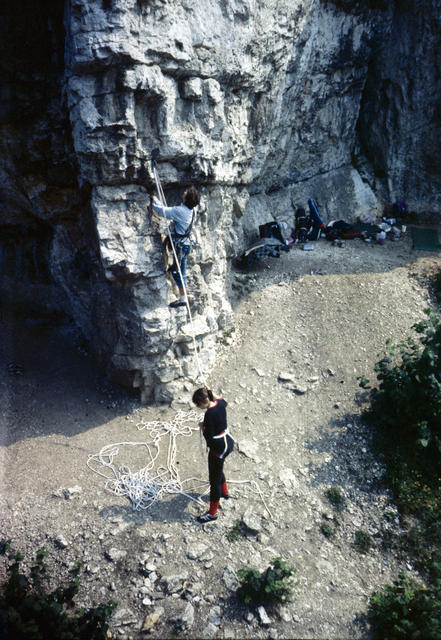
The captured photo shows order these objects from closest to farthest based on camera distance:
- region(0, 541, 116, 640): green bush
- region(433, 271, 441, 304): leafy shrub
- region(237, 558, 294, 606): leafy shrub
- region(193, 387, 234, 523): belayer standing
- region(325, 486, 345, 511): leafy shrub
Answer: region(0, 541, 116, 640): green bush → region(237, 558, 294, 606): leafy shrub → region(193, 387, 234, 523): belayer standing → region(325, 486, 345, 511): leafy shrub → region(433, 271, 441, 304): leafy shrub

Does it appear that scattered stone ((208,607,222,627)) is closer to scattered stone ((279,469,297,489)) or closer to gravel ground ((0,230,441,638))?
gravel ground ((0,230,441,638))

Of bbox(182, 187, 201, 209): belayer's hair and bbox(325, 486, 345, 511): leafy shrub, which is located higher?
bbox(182, 187, 201, 209): belayer's hair

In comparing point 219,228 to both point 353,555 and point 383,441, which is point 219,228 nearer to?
point 383,441

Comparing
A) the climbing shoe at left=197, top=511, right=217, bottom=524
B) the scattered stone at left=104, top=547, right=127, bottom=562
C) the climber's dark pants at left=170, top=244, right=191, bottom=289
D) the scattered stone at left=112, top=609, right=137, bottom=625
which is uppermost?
the climber's dark pants at left=170, top=244, right=191, bottom=289

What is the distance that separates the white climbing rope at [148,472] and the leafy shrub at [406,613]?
3.03m

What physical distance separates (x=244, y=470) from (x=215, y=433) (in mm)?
1986

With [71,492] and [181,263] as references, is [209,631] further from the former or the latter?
[181,263]

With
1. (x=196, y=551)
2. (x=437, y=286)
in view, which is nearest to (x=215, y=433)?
(x=196, y=551)

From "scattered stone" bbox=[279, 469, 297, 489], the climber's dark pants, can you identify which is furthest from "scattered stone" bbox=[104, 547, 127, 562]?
the climber's dark pants

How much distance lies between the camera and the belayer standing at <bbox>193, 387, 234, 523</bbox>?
233 inches

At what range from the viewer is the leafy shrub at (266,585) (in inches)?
219

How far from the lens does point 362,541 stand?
6824mm

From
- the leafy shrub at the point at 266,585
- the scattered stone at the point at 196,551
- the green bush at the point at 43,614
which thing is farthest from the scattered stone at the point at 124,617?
the leafy shrub at the point at 266,585

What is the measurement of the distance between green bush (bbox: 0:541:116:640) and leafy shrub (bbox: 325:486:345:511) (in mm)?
3931
